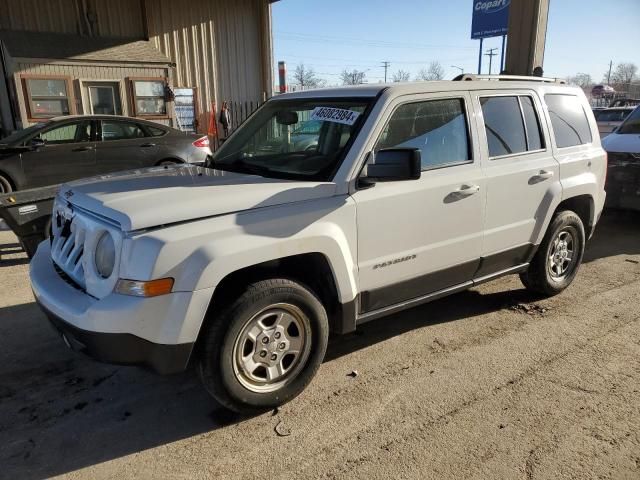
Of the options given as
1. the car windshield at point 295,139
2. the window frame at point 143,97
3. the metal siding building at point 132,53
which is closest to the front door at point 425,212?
the car windshield at point 295,139

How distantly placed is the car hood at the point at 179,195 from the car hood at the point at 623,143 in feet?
20.9

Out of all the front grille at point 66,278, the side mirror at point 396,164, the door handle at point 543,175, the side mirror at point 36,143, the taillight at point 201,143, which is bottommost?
the taillight at point 201,143

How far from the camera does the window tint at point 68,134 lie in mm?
9352

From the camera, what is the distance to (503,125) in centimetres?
413

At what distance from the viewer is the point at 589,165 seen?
4824mm

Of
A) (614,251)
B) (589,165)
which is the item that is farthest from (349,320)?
(614,251)

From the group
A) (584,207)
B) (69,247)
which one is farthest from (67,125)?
(584,207)

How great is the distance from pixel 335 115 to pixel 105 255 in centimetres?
176

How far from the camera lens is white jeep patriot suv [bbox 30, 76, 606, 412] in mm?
2648

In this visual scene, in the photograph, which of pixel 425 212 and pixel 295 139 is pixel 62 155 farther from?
pixel 425 212

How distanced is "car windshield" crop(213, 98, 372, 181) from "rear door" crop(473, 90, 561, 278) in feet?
3.77

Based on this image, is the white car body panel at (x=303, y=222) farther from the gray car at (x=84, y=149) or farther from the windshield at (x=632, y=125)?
the gray car at (x=84, y=149)

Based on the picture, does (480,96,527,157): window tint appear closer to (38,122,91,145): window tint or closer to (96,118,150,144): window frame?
(96,118,150,144): window frame

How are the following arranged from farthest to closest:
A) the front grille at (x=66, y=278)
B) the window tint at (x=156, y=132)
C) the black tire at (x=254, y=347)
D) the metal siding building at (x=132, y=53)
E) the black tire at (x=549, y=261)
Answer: the metal siding building at (x=132, y=53)
the window tint at (x=156, y=132)
the black tire at (x=549, y=261)
the front grille at (x=66, y=278)
the black tire at (x=254, y=347)
